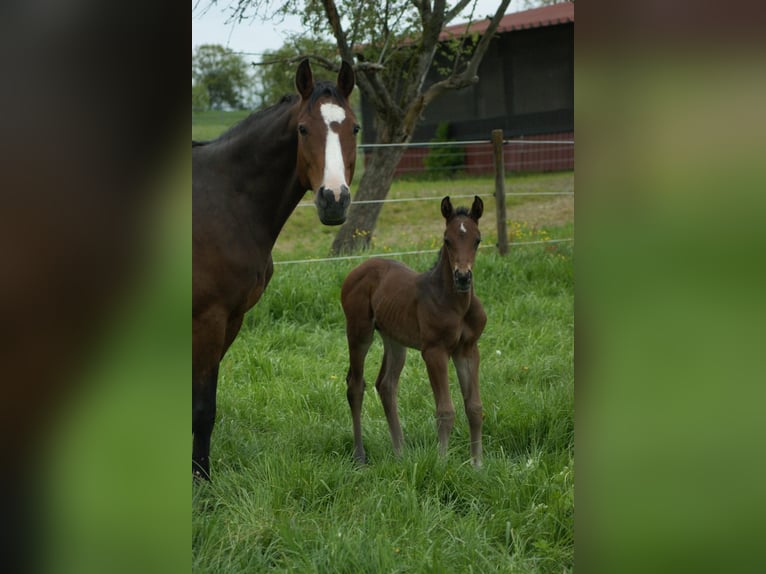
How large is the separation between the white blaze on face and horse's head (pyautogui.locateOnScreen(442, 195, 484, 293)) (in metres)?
0.65

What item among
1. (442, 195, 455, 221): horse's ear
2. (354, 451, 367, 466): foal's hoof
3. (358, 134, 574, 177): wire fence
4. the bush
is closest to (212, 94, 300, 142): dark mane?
(442, 195, 455, 221): horse's ear

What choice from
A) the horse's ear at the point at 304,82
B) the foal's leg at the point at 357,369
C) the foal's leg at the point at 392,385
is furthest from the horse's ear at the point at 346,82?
the foal's leg at the point at 392,385

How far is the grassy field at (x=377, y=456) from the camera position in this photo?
242 cm

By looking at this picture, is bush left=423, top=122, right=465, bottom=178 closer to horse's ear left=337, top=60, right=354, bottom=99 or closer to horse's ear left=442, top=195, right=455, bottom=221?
horse's ear left=442, top=195, right=455, bottom=221

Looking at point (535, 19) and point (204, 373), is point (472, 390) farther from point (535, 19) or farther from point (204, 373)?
point (535, 19)

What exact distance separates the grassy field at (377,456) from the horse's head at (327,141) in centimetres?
113

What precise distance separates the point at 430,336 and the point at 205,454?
1.20 metres

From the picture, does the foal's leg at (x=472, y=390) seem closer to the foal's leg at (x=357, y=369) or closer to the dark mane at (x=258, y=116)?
the foal's leg at (x=357, y=369)

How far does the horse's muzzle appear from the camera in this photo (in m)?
3.00

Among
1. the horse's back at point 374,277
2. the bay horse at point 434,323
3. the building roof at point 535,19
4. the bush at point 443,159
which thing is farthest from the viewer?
the bush at point 443,159

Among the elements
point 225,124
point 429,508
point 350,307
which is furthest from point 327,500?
point 225,124
